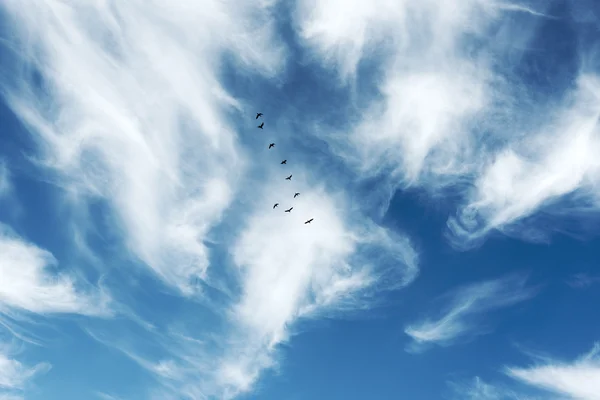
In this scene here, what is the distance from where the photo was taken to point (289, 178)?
13250cm

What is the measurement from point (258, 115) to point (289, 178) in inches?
1001

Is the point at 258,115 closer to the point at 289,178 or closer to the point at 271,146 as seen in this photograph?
the point at 271,146

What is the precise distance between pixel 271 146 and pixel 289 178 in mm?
13508

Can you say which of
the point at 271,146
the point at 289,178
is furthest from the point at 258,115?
the point at 289,178

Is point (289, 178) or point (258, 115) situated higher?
point (258, 115)

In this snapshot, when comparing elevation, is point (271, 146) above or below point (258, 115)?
below

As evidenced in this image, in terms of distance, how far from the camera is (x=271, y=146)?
128000 mm

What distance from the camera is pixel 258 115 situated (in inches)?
5153

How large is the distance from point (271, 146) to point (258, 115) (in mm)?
13005
